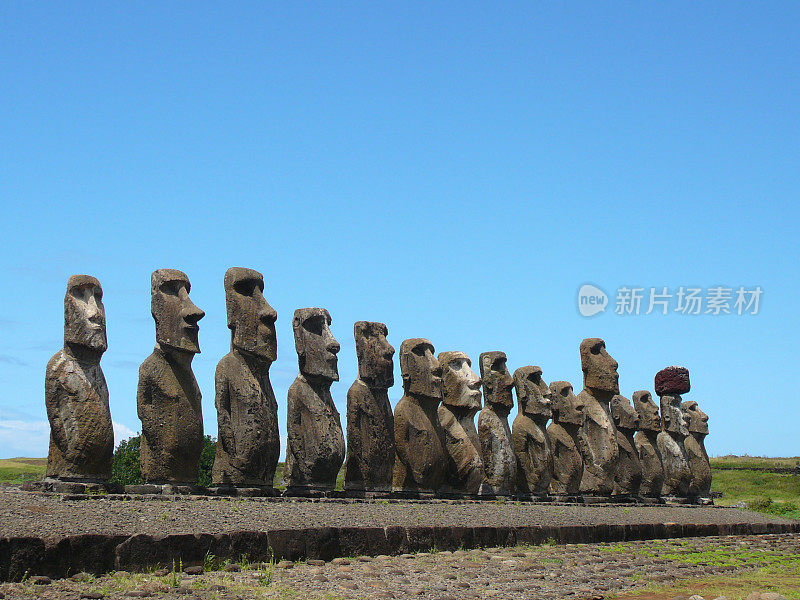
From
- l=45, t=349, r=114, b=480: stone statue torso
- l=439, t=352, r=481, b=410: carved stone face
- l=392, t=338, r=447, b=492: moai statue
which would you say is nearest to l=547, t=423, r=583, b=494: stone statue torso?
l=439, t=352, r=481, b=410: carved stone face

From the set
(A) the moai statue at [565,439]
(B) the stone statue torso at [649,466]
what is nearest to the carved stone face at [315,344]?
(A) the moai statue at [565,439]

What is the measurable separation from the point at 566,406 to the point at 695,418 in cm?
759

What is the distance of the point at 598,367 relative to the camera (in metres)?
23.8

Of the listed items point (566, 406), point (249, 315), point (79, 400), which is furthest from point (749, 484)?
point (79, 400)

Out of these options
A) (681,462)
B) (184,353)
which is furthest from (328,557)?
(681,462)

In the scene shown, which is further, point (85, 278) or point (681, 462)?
point (681, 462)

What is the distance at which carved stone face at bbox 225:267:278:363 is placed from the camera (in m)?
14.2

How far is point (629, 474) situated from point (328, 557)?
15.6 m

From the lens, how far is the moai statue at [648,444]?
2508 cm

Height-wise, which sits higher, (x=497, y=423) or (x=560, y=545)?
(x=497, y=423)

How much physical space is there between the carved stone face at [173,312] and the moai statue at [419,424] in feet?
17.3

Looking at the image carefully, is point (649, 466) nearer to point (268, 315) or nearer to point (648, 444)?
point (648, 444)

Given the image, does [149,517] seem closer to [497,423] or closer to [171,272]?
[171,272]

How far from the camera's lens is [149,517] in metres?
8.96
